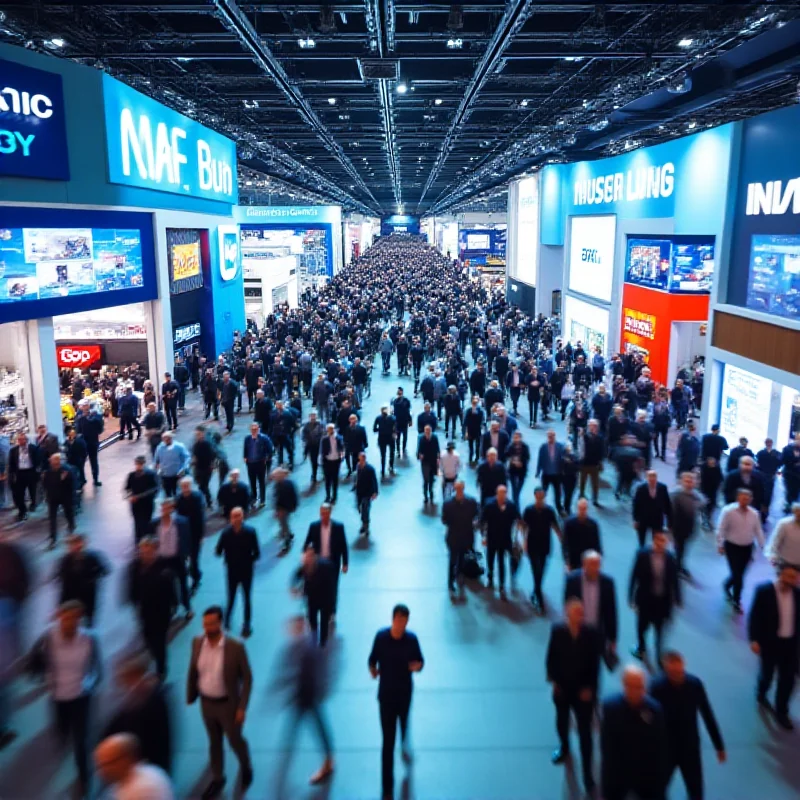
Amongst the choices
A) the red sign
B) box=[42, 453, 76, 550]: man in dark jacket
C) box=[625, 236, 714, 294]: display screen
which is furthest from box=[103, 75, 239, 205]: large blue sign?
box=[625, 236, 714, 294]: display screen

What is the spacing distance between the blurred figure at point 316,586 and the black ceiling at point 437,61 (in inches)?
311

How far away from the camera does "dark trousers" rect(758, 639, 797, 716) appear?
18.0 ft

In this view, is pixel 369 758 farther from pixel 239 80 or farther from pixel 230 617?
pixel 239 80

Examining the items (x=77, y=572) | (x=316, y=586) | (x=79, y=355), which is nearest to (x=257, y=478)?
(x=77, y=572)

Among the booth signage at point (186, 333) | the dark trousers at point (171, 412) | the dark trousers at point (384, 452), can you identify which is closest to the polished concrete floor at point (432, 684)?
the dark trousers at point (384, 452)

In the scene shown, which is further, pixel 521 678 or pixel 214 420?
pixel 214 420

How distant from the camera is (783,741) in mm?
5457

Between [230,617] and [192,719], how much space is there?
4.61ft

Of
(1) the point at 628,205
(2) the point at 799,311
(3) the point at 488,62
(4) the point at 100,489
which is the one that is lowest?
(4) the point at 100,489

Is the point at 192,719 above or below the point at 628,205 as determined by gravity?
below

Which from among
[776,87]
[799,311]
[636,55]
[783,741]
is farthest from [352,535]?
[776,87]

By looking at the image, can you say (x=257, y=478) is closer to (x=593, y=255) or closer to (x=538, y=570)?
(x=538, y=570)

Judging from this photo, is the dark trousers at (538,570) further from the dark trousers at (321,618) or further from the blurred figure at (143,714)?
the blurred figure at (143,714)

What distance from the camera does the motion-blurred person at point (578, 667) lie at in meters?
4.90
